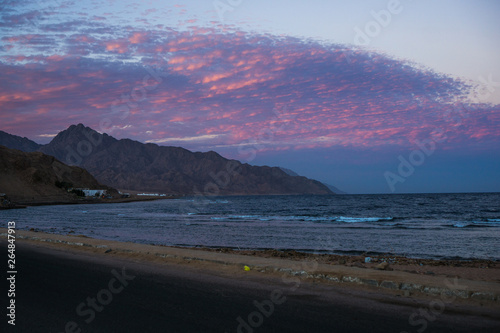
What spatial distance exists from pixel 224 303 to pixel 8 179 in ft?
405

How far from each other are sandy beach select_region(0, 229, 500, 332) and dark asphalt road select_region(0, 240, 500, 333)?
0.02m

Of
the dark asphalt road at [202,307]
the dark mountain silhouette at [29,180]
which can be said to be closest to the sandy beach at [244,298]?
the dark asphalt road at [202,307]

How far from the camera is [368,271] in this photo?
9906 mm

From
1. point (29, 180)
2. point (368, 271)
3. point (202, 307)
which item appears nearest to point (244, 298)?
point (202, 307)

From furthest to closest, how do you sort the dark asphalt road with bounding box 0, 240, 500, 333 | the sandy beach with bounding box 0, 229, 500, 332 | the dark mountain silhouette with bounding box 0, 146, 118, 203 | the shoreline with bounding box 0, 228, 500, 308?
the dark mountain silhouette with bounding box 0, 146, 118, 203 → the shoreline with bounding box 0, 228, 500, 308 → the sandy beach with bounding box 0, 229, 500, 332 → the dark asphalt road with bounding box 0, 240, 500, 333

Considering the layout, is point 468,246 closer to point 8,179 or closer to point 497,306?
point 497,306

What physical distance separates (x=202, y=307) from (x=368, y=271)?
5007 millimetres

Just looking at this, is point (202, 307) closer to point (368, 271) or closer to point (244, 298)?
point (244, 298)

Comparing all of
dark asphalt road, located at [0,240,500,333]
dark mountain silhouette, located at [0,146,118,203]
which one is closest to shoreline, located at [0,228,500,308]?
dark asphalt road, located at [0,240,500,333]

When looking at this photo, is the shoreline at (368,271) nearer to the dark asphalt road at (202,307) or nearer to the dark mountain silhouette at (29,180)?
the dark asphalt road at (202,307)

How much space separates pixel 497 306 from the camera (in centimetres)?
709

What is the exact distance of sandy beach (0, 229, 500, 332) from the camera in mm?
5918

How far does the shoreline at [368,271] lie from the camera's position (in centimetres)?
794

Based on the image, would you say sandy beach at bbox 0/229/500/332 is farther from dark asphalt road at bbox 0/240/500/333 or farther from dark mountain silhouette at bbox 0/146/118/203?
dark mountain silhouette at bbox 0/146/118/203
